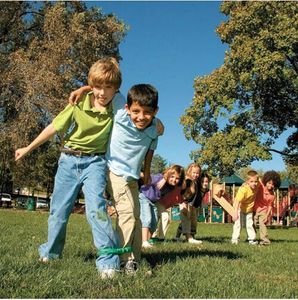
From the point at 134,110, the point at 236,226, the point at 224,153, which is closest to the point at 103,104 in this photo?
the point at 134,110

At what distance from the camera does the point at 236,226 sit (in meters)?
10.3

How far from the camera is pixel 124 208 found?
15.0 ft

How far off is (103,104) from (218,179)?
24.9 meters

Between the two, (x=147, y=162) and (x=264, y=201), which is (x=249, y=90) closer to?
(x=264, y=201)

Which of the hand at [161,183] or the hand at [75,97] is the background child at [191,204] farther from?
the hand at [75,97]

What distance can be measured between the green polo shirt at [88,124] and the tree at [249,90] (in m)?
23.3

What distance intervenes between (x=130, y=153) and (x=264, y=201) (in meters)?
7.28

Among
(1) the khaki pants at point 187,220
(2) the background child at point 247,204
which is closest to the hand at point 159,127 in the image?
(1) the khaki pants at point 187,220

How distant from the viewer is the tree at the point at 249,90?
90.1ft

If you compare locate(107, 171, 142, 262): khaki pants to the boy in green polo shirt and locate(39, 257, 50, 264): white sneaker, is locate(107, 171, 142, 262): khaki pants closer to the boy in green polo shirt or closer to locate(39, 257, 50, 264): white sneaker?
the boy in green polo shirt

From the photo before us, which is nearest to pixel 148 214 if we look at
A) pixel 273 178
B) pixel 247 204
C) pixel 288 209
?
pixel 247 204

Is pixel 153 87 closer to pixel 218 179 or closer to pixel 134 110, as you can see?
pixel 134 110

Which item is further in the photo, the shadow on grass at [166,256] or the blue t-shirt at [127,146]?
the shadow on grass at [166,256]

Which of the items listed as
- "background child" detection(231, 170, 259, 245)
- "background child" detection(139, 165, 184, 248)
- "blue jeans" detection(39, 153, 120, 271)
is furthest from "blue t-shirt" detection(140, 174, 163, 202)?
"blue jeans" detection(39, 153, 120, 271)
